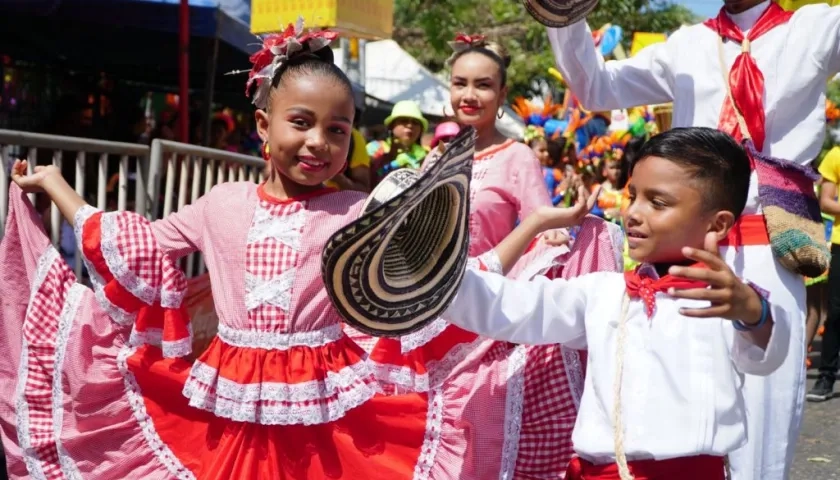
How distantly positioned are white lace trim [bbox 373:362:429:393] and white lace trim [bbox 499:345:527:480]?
249 millimetres

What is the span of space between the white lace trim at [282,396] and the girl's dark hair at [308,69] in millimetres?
855

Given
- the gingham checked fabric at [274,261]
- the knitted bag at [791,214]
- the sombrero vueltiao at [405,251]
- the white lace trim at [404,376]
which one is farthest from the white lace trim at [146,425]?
the knitted bag at [791,214]

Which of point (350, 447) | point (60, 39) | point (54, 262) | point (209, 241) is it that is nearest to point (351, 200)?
point (209, 241)

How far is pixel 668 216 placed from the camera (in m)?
2.76

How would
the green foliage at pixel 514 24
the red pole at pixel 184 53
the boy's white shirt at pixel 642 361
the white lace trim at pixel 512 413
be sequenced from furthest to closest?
the green foliage at pixel 514 24, the red pole at pixel 184 53, the white lace trim at pixel 512 413, the boy's white shirt at pixel 642 361

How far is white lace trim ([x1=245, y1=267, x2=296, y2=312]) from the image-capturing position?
10.9 feet

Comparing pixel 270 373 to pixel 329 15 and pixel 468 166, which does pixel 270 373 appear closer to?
pixel 468 166

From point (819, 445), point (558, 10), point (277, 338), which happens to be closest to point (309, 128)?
point (277, 338)

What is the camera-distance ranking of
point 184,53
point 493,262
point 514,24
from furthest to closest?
point 514,24
point 184,53
point 493,262

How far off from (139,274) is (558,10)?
1.50 metres

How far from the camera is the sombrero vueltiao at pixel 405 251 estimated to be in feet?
7.81

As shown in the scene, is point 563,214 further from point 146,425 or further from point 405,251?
point 146,425

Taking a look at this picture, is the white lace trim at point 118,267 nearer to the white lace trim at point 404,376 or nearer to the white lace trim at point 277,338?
the white lace trim at point 277,338

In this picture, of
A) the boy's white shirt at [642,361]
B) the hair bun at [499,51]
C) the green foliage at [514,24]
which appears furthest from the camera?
the green foliage at [514,24]
